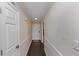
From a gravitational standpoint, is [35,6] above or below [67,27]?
above

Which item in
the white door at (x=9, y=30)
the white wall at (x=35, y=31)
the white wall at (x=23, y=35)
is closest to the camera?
the white door at (x=9, y=30)

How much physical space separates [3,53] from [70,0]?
1.27 metres

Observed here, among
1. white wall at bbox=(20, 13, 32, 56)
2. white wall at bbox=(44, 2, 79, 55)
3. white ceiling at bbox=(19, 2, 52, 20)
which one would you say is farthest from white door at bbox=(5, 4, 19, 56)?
white wall at bbox=(20, 13, 32, 56)

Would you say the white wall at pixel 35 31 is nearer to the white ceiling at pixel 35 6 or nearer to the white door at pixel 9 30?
the white ceiling at pixel 35 6

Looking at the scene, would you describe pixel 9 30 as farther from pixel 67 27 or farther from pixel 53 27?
pixel 53 27

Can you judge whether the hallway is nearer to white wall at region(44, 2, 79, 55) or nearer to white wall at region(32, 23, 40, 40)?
white wall at region(44, 2, 79, 55)

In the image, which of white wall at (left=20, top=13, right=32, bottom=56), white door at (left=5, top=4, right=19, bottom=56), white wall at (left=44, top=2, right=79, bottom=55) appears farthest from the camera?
white wall at (left=20, top=13, right=32, bottom=56)

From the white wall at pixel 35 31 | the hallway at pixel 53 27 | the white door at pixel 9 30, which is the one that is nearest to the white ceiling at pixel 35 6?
the hallway at pixel 53 27

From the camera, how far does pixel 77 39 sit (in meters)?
1.33

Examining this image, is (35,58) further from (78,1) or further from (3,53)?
(78,1)

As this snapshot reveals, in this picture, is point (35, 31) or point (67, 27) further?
point (35, 31)

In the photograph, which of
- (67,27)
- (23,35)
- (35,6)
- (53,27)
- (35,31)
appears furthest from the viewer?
(35,31)

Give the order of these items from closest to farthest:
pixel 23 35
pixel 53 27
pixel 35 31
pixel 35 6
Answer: pixel 53 27 < pixel 35 6 < pixel 23 35 < pixel 35 31

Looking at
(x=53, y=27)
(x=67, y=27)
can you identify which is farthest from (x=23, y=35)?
(x=67, y=27)
